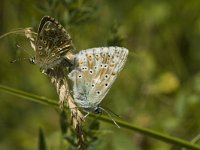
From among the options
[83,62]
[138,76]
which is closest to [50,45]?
[83,62]

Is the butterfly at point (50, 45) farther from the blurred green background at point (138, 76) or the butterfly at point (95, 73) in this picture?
the blurred green background at point (138, 76)

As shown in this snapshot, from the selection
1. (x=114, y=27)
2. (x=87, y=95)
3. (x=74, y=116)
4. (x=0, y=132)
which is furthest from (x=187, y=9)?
(x=74, y=116)

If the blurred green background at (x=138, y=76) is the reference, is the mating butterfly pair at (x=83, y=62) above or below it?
above

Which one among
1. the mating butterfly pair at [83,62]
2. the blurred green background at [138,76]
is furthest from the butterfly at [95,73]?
the blurred green background at [138,76]

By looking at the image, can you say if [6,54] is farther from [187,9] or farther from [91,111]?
[91,111]

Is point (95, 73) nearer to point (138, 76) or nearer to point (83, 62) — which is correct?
point (83, 62)

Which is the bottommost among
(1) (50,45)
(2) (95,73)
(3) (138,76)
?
(3) (138,76)
